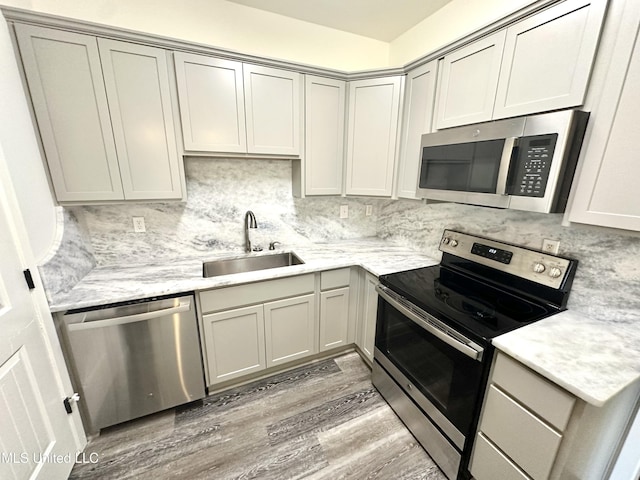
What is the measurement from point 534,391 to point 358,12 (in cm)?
263

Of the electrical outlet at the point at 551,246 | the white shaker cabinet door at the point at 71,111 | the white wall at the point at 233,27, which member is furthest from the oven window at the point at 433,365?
the white wall at the point at 233,27

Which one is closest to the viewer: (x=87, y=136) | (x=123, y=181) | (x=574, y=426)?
(x=574, y=426)

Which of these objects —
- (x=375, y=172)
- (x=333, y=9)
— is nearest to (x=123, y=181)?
(x=375, y=172)

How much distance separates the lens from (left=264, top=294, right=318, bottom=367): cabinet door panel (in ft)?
6.39

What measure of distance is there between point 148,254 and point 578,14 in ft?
9.18

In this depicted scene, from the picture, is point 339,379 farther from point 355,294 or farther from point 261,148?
point 261,148

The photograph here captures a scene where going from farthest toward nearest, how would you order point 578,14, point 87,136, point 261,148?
point 261,148 < point 87,136 < point 578,14

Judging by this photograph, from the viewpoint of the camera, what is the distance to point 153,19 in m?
1.74

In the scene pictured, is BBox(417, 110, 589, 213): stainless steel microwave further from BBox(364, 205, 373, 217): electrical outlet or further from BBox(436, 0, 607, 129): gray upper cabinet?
BBox(364, 205, 373, 217): electrical outlet

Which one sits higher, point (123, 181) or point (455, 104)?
point (455, 104)

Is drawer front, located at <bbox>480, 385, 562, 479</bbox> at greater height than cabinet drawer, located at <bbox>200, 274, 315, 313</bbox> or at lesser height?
lesser

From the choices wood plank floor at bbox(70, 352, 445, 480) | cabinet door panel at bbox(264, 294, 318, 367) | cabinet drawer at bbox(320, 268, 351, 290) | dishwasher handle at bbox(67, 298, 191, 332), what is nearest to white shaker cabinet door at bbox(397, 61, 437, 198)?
cabinet drawer at bbox(320, 268, 351, 290)

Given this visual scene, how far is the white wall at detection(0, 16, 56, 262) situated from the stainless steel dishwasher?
476mm

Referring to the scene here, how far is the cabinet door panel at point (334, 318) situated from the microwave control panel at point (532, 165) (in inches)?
54.1
